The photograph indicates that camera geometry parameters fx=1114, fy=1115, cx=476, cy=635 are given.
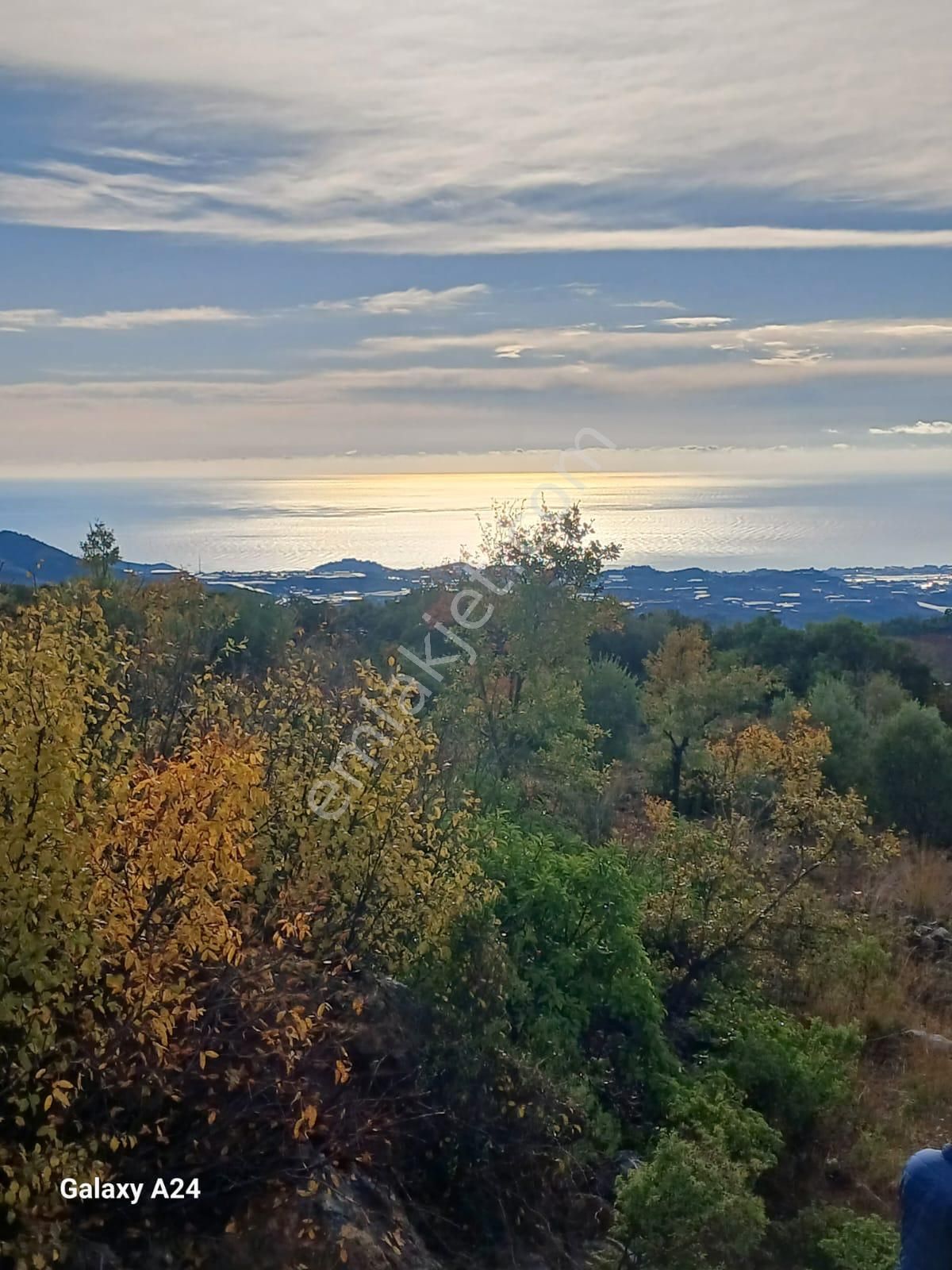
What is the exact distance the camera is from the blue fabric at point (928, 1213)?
3.83m

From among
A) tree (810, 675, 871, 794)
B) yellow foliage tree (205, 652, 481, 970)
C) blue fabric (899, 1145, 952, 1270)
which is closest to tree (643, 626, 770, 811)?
tree (810, 675, 871, 794)

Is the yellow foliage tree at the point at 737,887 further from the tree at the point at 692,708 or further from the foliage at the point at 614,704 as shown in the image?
the foliage at the point at 614,704

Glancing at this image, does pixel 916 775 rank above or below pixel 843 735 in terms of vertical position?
below

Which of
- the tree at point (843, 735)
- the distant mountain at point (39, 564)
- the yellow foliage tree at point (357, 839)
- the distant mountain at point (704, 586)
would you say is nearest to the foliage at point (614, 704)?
the distant mountain at point (704, 586)

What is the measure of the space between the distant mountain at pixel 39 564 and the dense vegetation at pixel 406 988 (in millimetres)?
459

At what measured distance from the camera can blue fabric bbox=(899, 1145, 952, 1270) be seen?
12.6 feet

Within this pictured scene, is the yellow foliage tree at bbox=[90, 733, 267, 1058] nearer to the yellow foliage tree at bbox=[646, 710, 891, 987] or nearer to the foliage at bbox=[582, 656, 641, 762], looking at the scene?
the yellow foliage tree at bbox=[646, 710, 891, 987]

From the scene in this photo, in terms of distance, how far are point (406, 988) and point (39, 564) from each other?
13.9 ft

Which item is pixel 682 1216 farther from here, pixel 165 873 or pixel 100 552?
pixel 100 552

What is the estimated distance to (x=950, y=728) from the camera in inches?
1028

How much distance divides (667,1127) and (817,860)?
4.68m

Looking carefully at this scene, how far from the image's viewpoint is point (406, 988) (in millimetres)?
8594

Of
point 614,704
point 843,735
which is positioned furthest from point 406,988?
point 614,704

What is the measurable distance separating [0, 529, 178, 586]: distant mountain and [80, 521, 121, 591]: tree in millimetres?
256
